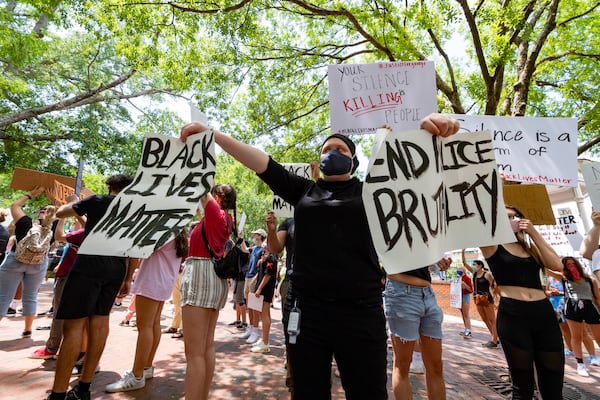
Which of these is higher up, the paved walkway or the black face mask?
the black face mask

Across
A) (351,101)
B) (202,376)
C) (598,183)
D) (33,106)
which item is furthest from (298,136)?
(33,106)

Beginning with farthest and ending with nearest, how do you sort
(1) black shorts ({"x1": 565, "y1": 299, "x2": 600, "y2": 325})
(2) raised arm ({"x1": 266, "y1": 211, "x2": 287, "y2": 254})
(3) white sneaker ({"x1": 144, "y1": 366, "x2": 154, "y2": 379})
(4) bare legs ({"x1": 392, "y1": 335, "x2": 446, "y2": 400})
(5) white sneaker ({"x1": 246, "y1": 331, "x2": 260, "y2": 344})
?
(5) white sneaker ({"x1": 246, "y1": 331, "x2": 260, "y2": 344}) < (1) black shorts ({"x1": 565, "y1": 299, "x2": 600, "y2": 325}) < (3) white sneaker ({"x1": 144, "y1": 366, "x2": 154, "y2": 379}) < (4) bare legs ({"x1": 392, "y1": 335, "x2": 446, "y2": 400}) < (2) raised arm ({"x1": 266, "y1": 211, "x2": 287, "y2": 254})

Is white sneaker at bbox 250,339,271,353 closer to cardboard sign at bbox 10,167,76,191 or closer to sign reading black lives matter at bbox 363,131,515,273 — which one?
cardboard sign at bbox 10,167,76,191

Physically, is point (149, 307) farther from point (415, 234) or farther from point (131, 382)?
point (415, 234)

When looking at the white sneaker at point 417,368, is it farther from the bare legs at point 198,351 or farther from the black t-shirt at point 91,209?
the black t-shirt at point 91,209

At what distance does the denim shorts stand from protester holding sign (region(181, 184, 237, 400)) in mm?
1367

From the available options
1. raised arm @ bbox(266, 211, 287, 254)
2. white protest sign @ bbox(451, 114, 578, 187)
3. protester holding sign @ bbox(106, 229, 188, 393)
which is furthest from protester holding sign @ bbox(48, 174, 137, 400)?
white protest sign @ bbox(451, 114, 578, 187)

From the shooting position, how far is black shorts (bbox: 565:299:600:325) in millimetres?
5262

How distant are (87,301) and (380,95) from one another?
3470 millimetres

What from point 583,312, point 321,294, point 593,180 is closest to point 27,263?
point 321,294

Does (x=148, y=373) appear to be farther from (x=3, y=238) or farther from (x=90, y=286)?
(x=3, y=238)

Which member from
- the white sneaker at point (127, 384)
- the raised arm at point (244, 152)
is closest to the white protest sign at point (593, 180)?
the raised arm at point (244, 152)

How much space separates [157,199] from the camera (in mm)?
1648

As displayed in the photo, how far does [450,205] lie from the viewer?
1647 mm
